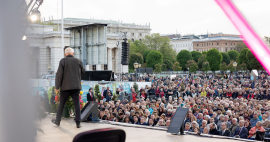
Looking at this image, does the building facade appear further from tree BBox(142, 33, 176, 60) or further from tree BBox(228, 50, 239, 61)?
tree BBox(142, 33, 176, 60)

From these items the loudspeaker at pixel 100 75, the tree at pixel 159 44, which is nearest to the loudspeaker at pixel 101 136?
the loudspeaker at pixel 100 75

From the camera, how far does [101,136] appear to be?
1837 mm

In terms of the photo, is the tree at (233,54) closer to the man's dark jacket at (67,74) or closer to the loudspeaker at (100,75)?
the loudspeaker at (100,75)

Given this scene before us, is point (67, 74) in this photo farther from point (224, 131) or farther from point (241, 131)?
point (241, 131)

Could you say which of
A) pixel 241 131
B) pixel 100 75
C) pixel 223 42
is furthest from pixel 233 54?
pixel 241 131

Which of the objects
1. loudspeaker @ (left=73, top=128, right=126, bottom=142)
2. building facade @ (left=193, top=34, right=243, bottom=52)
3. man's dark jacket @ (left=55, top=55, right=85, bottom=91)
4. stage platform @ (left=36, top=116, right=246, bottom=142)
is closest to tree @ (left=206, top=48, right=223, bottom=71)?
building facade @ (left=193, top=34, right=243, bottom=52)

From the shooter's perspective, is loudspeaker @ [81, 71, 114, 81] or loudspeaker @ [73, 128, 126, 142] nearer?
loudspeaker @ [73, 128, 126, 142]

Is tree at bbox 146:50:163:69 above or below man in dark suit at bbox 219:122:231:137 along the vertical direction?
above

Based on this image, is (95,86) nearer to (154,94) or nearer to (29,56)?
(154,94)

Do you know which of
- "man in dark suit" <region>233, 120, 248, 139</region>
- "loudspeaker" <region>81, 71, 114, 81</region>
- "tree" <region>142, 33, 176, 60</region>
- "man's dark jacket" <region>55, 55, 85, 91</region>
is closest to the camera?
"man's dark jacket" <region>55, 55, 85, 91</region>

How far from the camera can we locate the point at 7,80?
85.7 inches

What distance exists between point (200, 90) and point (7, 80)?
19.5m

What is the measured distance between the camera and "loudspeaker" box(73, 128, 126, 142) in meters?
1.76

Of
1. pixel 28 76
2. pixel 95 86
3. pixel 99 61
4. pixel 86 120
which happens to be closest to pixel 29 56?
pixel 28 76
